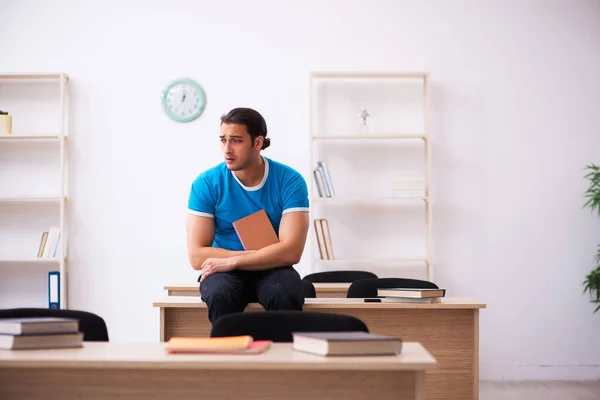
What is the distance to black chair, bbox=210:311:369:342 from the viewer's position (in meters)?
2.12

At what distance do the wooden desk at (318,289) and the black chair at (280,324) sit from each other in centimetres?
204

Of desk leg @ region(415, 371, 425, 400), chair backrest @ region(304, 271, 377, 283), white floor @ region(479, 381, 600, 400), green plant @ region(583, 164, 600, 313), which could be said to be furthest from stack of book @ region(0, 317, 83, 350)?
green plant @ region(583, 164, 600, 313)

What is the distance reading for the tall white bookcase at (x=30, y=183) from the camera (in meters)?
5.39

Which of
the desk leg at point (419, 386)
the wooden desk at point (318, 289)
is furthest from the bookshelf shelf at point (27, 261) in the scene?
the desk leg at point (419, 386)

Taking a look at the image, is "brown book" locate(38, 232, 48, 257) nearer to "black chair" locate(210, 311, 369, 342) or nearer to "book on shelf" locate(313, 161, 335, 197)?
"book on shelf" locate(313, 161, 335, 197)

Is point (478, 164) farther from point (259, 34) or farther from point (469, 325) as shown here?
point (469, 325)

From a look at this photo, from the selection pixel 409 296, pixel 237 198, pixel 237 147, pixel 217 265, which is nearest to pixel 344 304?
pixel 409 296

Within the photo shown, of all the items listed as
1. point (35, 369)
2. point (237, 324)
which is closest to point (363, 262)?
point (237, 324)

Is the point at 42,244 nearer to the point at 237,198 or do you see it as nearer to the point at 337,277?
the point at 337,277

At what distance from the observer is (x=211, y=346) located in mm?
1787

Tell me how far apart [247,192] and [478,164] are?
2.57 metres

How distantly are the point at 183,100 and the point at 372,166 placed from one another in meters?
1.39

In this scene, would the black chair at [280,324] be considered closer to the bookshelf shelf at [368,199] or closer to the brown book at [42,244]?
the bookshelf shelf at [368,199]

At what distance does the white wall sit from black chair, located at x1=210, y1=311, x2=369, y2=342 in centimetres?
319
